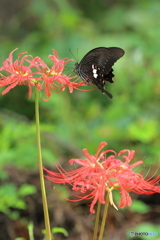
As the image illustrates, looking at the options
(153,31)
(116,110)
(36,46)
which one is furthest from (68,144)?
(36,46)

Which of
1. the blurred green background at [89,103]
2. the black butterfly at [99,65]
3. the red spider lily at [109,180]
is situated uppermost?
the blurred green background at [89,103]

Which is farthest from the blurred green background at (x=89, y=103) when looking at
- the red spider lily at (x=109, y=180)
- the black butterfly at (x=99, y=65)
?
the red spider lily at (x=109, y=180)

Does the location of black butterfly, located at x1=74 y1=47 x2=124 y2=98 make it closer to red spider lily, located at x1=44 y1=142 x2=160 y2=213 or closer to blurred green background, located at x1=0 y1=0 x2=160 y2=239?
red spider lily, located at x1=44 y1=142 x2=160 y2=213

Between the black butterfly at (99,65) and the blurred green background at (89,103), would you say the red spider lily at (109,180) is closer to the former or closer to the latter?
the black butterfly at (99,65)

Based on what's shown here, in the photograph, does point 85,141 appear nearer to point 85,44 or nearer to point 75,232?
point 85,44

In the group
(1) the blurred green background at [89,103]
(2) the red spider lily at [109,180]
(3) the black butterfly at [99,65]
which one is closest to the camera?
(2) the red spider lily at [109,180]

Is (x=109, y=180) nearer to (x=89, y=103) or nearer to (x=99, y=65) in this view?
(x=99, y=65)
